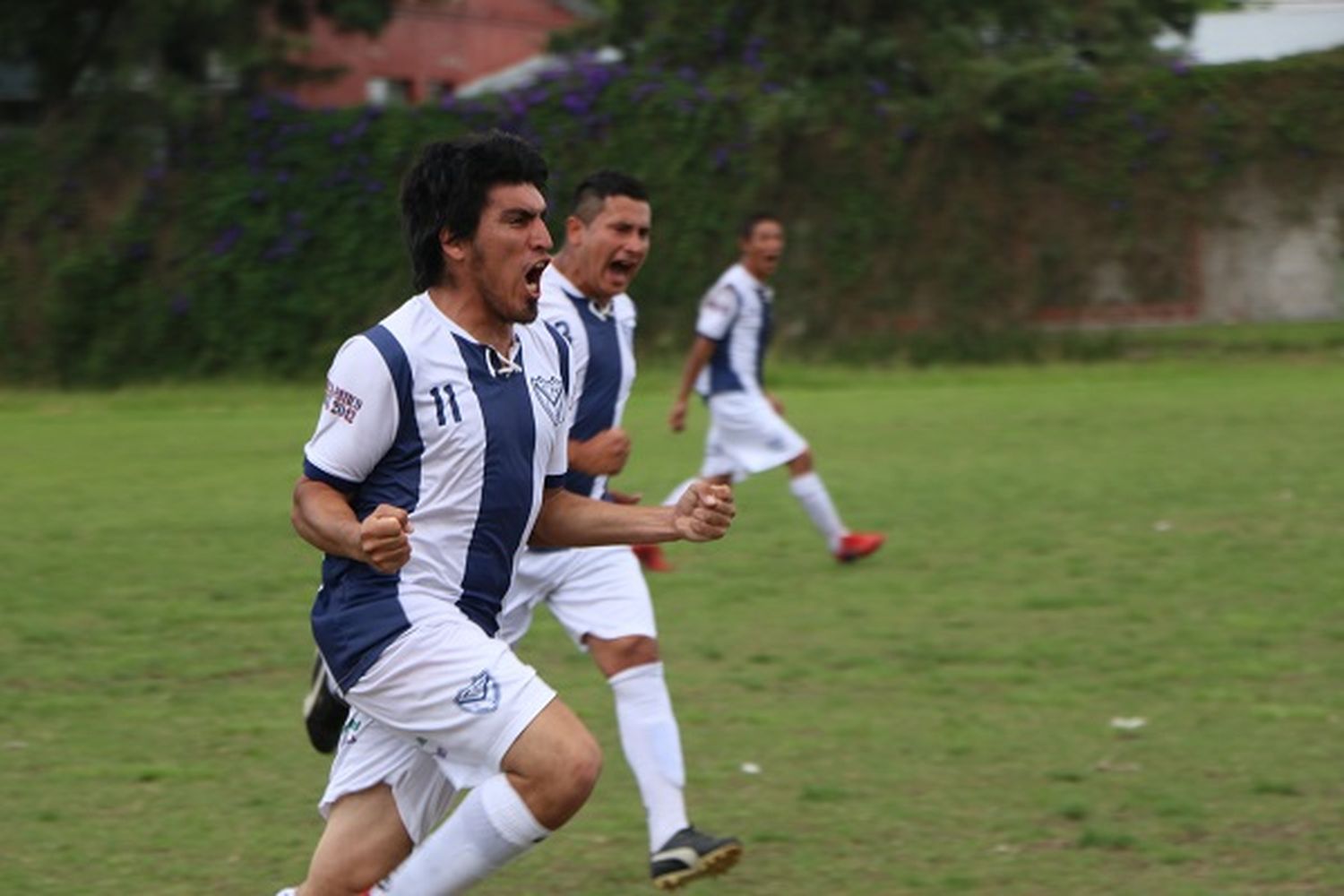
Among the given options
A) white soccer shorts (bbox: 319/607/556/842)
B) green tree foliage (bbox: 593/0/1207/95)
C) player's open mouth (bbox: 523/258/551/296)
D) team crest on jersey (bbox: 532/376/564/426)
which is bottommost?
white soccer shorts (bbox: 319/607/556/842)

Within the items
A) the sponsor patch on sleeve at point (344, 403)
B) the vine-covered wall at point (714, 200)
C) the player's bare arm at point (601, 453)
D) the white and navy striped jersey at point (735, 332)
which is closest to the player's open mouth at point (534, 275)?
the sponsor patch on sleeve at point (344, 403)

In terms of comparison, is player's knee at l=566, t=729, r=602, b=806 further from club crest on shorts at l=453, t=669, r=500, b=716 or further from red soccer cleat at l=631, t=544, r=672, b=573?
red soccer cleat at l=631, t=544, r=672, b=573

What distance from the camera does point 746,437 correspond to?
41.7 ft

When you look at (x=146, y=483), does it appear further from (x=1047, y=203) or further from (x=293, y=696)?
(x=1047, y=203)

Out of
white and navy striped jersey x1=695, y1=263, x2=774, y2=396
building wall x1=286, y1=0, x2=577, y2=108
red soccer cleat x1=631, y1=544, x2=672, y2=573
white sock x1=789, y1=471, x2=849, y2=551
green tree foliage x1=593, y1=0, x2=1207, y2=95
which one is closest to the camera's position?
red soccer cleat x1=631, y1=544, x2=672, y2=573

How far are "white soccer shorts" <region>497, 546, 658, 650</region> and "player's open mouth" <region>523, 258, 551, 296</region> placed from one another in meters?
2.05

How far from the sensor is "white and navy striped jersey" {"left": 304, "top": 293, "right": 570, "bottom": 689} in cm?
456

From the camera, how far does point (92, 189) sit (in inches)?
1073

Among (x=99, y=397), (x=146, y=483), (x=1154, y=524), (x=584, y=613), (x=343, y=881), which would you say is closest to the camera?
(x=343, y=881)

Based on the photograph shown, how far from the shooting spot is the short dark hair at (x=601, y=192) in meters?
7.06

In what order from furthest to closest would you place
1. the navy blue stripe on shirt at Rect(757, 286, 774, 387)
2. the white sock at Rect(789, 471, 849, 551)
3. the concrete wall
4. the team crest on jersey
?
1. the concrete wall
2. the navy blue stripe on shirt at Rect(757, 286, 774, 387)
3. the white sock at Rect(789, 471, 849, 551)
4. the team crest on jersey

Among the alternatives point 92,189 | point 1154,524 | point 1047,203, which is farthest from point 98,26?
point 1154,524

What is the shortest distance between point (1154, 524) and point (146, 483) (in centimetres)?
783

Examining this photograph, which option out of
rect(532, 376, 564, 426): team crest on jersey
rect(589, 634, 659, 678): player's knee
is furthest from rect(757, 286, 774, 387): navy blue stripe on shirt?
rect(532, 376, 564, 426): team crest on jersey
